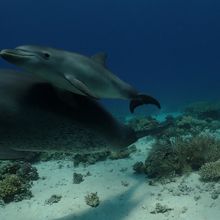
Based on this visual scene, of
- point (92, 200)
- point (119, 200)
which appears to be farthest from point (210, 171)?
point (92, 200)

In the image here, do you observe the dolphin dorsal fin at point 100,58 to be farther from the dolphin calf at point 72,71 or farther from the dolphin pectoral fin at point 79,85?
the dolphin pectoral fin at point 79,85

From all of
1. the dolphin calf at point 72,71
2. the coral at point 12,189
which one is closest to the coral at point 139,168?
the coral at point 12,189

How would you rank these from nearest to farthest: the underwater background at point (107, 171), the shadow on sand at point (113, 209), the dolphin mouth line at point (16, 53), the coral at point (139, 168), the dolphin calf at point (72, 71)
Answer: the dolphin mouth line at point (16, 53) → the dolphin calf at point (72, 71) → the underwater background at point (107, 171) → the shadow on sand at point (113, 209) → the coral at point (139, 168)

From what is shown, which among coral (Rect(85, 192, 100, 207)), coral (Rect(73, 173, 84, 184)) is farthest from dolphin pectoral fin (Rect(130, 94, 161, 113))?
coral (Rect(73, 173, 84, 184))

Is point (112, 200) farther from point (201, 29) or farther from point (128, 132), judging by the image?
point (201, 29)

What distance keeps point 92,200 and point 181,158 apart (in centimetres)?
252

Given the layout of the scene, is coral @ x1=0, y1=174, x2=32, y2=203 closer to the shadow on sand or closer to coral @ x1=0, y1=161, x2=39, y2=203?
coral @ x1=0, y1=161, x2=39, y2=203

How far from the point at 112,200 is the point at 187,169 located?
2.09 m

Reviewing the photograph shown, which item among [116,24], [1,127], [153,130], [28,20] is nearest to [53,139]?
[1,127]

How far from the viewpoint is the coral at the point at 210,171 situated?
884cm

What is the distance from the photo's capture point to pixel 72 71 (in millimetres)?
5500

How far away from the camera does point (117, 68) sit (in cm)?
12862

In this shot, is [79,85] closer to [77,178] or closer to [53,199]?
[53,199]

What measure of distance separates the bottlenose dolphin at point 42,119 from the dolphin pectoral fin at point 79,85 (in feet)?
1.18
